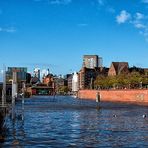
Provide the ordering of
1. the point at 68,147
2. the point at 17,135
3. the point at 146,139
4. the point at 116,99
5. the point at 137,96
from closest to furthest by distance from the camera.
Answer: the point at 68,147
the point at 146,139
the point at 17,135
the point at 137,96
the point at 116,99

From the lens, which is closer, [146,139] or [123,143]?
[123,143]

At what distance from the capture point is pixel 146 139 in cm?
4509

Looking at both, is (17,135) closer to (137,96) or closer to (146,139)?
(146,139)

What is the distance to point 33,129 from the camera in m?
55.2

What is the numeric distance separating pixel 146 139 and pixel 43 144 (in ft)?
35.7

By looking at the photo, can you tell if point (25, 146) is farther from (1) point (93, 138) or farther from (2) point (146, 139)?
(2) point (146, 139)

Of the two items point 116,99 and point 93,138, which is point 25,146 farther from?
point 116,99

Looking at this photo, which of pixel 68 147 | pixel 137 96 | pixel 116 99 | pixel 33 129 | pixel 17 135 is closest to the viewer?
pixel 68 147

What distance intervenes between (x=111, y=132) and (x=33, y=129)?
10136mm

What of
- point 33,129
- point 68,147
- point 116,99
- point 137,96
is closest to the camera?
point 68,147

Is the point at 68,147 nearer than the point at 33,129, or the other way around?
the point at 68,147

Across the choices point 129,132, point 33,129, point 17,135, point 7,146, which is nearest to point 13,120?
point 33,129

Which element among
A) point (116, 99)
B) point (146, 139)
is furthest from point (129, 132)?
point (116, 99)

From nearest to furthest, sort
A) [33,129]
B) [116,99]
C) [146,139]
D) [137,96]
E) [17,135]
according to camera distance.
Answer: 1. [146,139]
2. [17,135]
3. [33,129]
4. [137,96]
5. [116,99]
